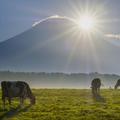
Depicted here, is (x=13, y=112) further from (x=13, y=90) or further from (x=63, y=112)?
(x=13, y=90)

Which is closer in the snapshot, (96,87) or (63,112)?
(63,112)

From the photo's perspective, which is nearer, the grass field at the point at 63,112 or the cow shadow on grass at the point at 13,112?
the grass field at the point at 63,112

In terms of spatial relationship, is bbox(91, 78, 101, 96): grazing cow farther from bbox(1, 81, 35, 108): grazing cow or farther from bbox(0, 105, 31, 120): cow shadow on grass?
bbox(0, 105, 31, 120): cow shadow on grass

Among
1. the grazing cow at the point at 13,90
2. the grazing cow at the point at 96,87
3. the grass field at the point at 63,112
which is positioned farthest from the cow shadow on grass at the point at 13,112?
the grazing cow at the point at 96,87

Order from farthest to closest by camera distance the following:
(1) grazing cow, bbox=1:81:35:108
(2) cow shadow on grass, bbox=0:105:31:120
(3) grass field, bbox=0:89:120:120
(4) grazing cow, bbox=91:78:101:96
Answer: (4) grazing cow, bbox=91:78:101:96
(1) grazing cow, bbox=1:81:35:108
(2) cow shadow on grass, bbox=0:105:31:120
(3) grass field, bbox=0:89:120:120

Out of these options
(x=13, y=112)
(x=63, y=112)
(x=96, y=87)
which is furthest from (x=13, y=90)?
(x=96, y=87)

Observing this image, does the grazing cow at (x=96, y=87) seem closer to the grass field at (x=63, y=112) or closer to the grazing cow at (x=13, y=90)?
the grass field at (x=63, y=112)

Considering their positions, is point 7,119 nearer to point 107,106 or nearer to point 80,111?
point 80,111

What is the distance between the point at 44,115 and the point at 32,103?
7.18 metres

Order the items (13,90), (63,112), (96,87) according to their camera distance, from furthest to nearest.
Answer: (96,87) → (13,90) → (63,112)

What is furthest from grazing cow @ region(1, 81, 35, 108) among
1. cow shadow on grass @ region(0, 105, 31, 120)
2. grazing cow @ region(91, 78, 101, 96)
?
grazing cow @ region(91, 78, 101, 96)

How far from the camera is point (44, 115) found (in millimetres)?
30656

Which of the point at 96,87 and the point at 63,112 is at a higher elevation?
the point at 96,87

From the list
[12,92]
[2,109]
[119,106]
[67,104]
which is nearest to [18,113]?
[2,109]
